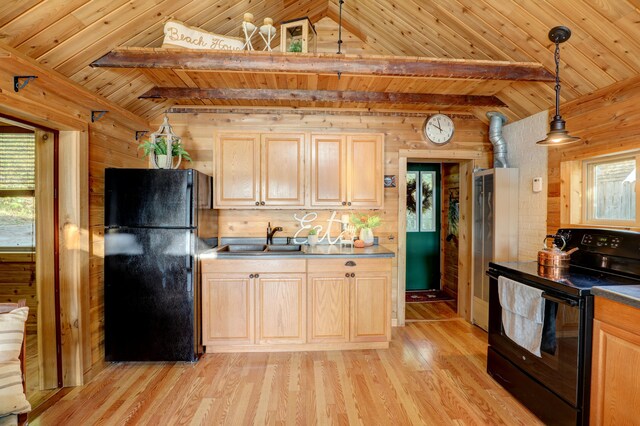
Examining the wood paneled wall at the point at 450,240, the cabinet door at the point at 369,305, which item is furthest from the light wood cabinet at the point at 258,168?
the wood paneled wall at the point at 450,240

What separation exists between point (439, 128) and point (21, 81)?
12.1 feet

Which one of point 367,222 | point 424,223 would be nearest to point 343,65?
point 367,222

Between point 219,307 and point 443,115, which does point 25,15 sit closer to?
point 219,307

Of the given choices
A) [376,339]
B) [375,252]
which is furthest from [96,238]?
[376,339]

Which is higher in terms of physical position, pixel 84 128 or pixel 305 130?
pixel 305 130

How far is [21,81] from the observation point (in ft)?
6.56

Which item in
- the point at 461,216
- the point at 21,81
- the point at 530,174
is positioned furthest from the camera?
the point at 461,216

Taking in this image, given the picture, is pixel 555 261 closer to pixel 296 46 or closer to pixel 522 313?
pixel 522 313

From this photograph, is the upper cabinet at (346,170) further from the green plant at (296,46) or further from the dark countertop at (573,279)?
the dark countertop at (573,279)

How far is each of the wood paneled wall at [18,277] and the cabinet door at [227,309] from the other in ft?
6.46

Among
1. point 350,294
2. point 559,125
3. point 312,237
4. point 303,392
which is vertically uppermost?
point 559,125

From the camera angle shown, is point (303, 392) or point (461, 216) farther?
point (461, 216)

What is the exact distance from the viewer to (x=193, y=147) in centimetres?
362

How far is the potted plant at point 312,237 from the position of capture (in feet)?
11.5
